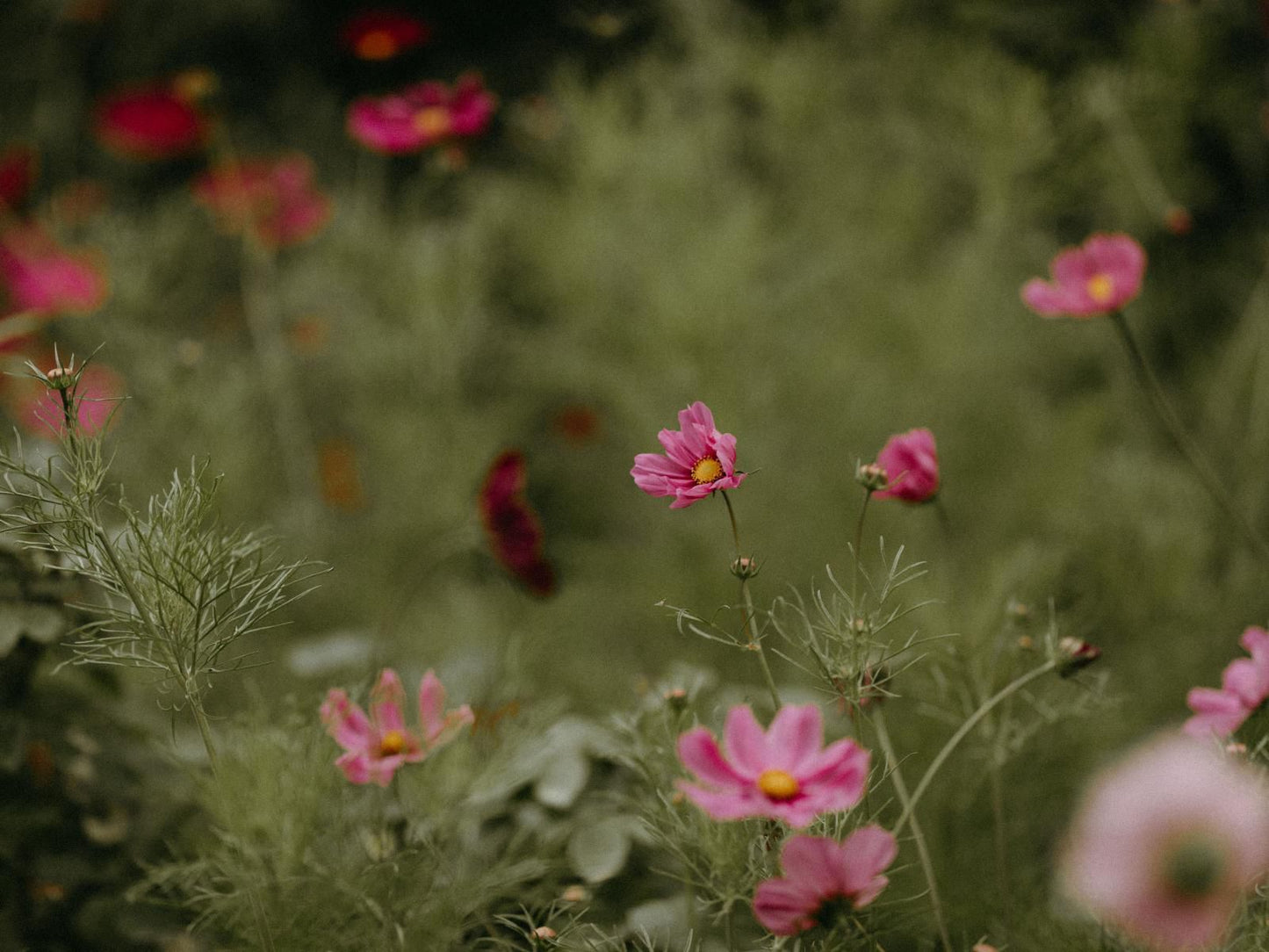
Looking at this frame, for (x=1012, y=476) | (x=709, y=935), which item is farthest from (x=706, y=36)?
(x=709, y=935)

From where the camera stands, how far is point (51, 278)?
0.89m

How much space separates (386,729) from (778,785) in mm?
170

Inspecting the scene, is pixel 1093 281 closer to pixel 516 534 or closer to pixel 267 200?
pixel 516 534

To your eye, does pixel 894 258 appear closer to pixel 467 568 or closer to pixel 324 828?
pixel 467 568

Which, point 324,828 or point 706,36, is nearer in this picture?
point 324,828

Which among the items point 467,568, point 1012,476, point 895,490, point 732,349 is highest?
point 895,490

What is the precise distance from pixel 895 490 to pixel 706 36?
0.74 metres

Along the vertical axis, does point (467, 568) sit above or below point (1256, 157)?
below

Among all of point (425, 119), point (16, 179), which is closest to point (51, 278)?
point (16, 179)

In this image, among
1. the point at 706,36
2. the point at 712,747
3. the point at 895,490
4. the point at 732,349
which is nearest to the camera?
the point at 712,747

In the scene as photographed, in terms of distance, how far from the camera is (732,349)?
861 mm

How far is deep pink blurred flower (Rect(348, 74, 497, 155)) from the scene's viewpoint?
0.73 m

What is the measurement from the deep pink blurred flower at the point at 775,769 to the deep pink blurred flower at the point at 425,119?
569 mm

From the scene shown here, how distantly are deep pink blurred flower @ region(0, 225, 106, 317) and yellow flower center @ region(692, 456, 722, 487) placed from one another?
745 mm
